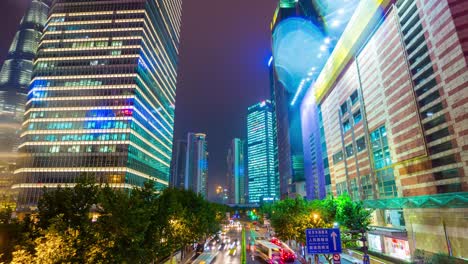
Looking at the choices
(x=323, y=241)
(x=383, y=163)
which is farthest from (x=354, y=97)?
(x=323, y=241)

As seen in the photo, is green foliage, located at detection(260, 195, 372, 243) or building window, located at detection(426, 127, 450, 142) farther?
green foliage, located at detection(260, 195, 372, 243)

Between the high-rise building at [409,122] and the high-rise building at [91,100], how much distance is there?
7548 centimetres

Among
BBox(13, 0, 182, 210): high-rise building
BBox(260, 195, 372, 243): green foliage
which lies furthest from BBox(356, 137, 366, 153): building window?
BBox(13, 0, 182, 210): high-rise building

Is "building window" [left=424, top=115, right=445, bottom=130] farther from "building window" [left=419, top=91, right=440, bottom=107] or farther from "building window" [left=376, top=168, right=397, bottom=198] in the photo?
"building window" [left=376, top=168, right=397, bottom=198]

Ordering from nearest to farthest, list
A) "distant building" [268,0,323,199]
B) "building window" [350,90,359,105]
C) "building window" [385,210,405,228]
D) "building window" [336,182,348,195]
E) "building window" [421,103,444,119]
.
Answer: "building window" [421,103,444,119], "building window" [385,210,405,228], "building window" [350,90,359,105], "building window" [336,182,348,195], "distant building" [268,0,323,199]

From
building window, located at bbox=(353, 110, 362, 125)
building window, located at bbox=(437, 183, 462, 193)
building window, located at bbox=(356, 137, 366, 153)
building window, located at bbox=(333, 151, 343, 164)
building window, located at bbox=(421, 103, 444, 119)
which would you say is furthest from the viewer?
building window, located at bbox=(333, 151, 343, 164)

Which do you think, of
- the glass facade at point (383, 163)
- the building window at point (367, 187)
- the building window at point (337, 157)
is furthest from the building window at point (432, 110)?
the building window at point (337, 157)

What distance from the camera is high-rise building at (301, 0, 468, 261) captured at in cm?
3219

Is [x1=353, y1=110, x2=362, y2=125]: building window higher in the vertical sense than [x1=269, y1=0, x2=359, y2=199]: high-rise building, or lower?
lower

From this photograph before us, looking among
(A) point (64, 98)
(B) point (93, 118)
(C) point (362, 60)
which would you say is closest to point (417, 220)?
(C) point (362, 60)

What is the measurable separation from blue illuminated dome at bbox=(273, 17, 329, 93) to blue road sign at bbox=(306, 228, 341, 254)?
105925mm

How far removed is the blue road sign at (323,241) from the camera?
59.2ft

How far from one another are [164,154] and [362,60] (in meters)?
108

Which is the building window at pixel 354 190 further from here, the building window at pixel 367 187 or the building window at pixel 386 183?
the building window at pixel 386 183
